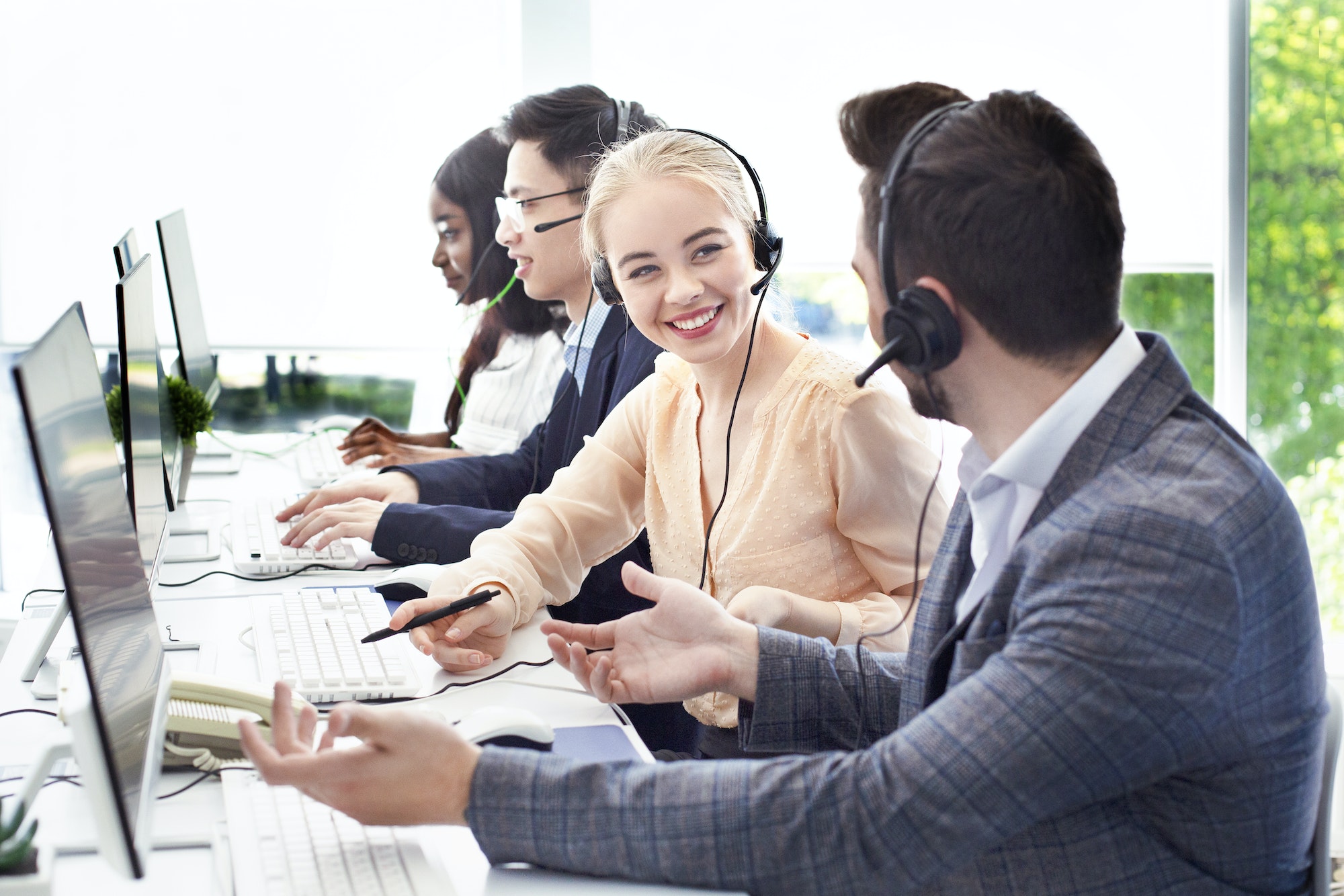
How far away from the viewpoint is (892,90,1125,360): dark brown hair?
2.56 ft

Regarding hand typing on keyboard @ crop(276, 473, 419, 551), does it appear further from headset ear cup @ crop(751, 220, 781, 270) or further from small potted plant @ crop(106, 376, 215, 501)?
headset ear cup @ crop(751, 220, 781, 270)

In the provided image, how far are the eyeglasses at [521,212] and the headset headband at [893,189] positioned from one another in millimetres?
1301

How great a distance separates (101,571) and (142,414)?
70 cm

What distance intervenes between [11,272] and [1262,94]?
356 cm

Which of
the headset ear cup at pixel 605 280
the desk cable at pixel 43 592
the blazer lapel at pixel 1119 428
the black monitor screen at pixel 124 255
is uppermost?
the black monitor screen at pixel 124 255

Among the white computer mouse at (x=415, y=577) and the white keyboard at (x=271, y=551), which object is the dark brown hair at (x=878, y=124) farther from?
the white keyboard at (x=271, y=551)

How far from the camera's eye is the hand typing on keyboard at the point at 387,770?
0.77 meters

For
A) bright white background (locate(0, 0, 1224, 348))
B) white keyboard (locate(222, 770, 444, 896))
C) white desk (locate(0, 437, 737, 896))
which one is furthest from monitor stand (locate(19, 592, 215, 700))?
bright white background (locate(0, 0, 1224, 348))

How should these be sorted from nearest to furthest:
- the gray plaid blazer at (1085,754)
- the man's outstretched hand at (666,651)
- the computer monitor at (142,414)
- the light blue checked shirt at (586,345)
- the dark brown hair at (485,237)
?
the gray plaid blazer at (1085,754), the man's outstretched hand at (666,651), the computer monitor at (142,414), the light blue checked shirt at (586,345), the dark brown hair at (485,237)

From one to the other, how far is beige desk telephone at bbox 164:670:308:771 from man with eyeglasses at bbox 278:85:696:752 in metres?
0.72

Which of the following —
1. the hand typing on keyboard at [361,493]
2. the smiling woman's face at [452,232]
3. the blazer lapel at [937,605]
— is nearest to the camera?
the blazer lapel at [937,605]

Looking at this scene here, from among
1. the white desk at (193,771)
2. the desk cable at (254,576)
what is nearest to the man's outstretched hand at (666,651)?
the white desk at (193,771)

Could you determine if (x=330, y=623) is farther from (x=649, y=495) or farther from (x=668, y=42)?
(x=668, y=42)

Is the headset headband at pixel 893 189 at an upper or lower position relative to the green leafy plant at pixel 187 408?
upper
